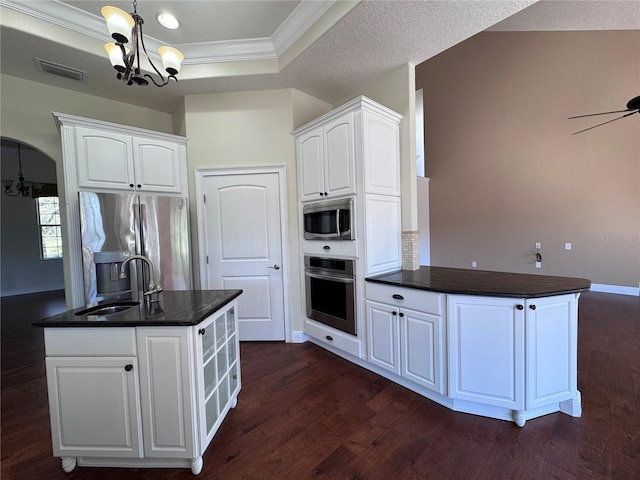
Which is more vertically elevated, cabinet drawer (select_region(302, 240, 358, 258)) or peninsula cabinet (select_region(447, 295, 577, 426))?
cabinet drawer (select_region(302, 240, 358, 258))

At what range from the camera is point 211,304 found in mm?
1714

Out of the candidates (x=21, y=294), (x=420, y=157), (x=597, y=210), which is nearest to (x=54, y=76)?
(x=21, y=294)

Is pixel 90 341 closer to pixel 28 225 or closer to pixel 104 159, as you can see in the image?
pixel 104 159

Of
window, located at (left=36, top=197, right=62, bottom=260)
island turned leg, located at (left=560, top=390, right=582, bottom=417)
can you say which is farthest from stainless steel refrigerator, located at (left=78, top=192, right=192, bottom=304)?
window, located at (left=36, top=197, right=62, bottom=260)

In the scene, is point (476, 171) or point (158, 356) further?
point (476, 171)

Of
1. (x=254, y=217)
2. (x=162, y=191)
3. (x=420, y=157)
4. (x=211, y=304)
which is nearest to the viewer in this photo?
(x=211, y=304)

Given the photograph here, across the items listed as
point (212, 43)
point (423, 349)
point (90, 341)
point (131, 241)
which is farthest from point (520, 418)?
point (212, 43)

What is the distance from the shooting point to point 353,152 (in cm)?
252

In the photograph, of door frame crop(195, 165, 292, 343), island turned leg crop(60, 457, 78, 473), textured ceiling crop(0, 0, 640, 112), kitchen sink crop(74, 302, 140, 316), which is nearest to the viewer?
island turned leg crop(60, 457, 78, 473)

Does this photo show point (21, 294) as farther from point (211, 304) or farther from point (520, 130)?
point (520, 130)

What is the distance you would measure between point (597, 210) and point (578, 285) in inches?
185

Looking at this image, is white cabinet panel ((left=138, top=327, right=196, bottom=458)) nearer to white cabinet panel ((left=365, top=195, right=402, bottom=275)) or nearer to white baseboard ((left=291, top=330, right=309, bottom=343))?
white cabinet panel ((left=365, top=195, right=402, bottom=275))

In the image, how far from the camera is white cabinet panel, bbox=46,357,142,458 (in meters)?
1.46

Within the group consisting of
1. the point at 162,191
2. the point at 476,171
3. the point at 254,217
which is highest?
the point at 476,171
